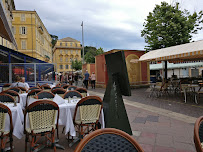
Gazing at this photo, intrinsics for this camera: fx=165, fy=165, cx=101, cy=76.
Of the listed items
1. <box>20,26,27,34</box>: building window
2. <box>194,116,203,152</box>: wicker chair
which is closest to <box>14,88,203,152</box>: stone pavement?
<box>194,116,203,152</box>: wicker chair

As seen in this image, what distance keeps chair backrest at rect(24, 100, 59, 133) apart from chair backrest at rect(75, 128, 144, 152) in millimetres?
1842

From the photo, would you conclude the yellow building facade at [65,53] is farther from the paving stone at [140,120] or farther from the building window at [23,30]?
the paving stone at [140,120]

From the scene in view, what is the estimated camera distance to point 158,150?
A: 3018 mm

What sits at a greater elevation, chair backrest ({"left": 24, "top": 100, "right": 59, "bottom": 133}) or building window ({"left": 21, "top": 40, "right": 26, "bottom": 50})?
building window ({"left": 21, "top": 40, "right": 26, "bottom": 50})

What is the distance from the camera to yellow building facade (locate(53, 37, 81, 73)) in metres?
67.8

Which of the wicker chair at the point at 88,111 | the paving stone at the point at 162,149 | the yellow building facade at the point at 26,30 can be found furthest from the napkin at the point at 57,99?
the yellow building facade at the point at 26,30

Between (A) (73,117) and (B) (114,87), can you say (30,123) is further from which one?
(B) (114,87)

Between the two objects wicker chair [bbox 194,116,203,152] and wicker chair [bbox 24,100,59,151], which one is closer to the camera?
wicker chair [bbox 194,116,203,152]

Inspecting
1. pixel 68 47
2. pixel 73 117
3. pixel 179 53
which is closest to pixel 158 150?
pixel 73 117

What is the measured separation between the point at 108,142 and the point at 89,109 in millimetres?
2052

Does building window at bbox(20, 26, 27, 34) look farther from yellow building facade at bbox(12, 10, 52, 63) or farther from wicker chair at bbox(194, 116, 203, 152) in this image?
wicker chair at bbox(194, 116, 203, 152)

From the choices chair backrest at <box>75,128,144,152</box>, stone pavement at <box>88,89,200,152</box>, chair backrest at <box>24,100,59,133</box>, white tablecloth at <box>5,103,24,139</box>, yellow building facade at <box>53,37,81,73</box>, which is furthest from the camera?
yellow building facade at <box>53,37,81,73</box>

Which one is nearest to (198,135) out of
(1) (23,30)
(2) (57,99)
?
(2) (57,99)

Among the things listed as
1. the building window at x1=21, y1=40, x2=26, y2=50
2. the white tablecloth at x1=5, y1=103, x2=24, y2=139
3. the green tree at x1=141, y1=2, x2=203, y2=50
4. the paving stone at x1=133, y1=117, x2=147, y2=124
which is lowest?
the paving stone at x1=133, y1=117, x2=147, y2=124
